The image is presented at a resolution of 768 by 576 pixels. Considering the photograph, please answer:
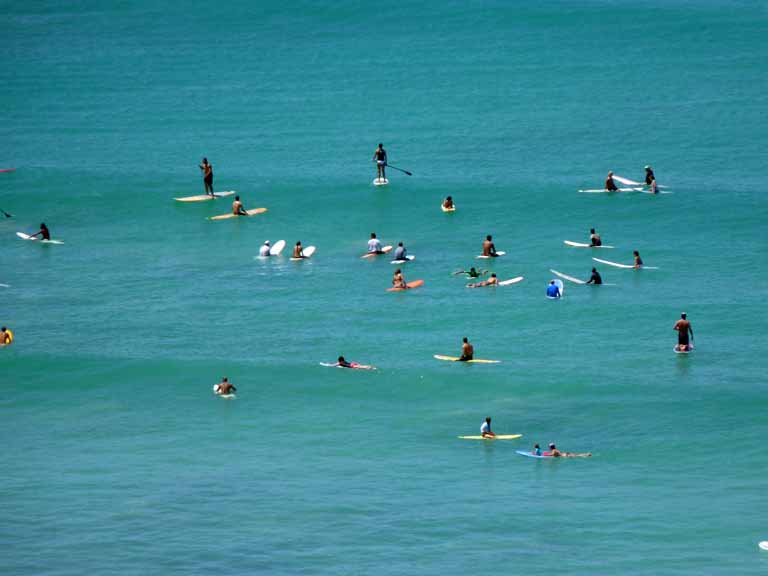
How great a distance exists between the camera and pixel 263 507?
5066cm

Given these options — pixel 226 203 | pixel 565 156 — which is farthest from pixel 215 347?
pixel 565 156

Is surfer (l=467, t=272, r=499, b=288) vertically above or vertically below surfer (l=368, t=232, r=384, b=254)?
below

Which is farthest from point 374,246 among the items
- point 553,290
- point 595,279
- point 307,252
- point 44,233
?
point 44,233

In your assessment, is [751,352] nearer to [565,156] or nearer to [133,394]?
[133,394]

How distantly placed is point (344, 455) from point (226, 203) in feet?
106

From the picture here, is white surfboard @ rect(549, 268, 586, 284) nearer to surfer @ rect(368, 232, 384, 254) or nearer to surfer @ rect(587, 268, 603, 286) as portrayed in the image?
surfer @ rect(587, 268, 603, 286)

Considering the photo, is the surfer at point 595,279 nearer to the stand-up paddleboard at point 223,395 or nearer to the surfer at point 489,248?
the surfer at point 489,248

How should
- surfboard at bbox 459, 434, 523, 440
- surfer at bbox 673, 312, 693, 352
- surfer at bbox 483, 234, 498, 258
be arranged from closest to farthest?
surfboard at bbox 459, 434, 523, 440 → surfer at bbox 673, 312, 693, 352 → surfer at bbox 483, 234, 498, 258

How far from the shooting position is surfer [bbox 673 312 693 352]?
60.6m

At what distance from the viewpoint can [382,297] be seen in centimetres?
6906

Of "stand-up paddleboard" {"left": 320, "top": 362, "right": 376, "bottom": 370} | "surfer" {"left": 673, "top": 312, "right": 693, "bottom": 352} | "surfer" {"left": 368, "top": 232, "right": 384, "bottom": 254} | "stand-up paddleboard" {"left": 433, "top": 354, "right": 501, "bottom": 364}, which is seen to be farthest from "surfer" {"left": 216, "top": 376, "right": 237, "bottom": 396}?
"surfer" {"left": 673, "top": 312, "right": 693, "bottom": 352}

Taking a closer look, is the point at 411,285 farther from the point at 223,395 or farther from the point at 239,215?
the point at 239,215

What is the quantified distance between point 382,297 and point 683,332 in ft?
46.8

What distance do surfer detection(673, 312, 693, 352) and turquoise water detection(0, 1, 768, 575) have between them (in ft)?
1.95
